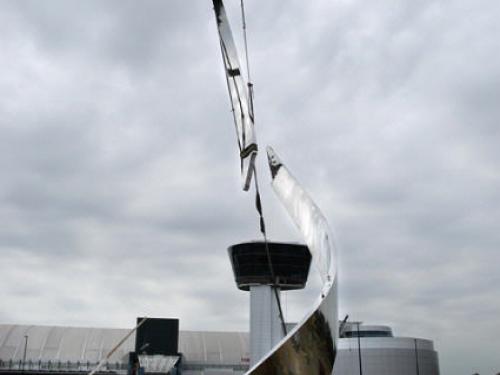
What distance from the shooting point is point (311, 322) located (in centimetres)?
1161

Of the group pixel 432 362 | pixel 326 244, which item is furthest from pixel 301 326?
pixel 432 362

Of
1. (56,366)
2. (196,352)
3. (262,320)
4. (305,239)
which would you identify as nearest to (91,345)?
Result: (56,366)

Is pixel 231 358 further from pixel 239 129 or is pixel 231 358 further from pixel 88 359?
pixel 239 129

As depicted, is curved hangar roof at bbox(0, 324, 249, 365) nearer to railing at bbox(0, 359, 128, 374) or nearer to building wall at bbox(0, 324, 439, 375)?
building wall at bbox(0, 324, 439, 375)

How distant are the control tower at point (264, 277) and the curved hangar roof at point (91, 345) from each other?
1265cm

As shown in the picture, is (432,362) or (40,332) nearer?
(432,362)

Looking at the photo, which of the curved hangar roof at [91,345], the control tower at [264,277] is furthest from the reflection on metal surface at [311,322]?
the curved hangar roof at [91,345]

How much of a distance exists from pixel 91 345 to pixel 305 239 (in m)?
109

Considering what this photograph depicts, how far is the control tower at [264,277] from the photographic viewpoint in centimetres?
10362

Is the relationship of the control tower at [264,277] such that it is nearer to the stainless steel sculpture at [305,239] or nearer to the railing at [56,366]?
the railing at [56,366]

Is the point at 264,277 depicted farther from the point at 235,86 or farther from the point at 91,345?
the point at 235,86

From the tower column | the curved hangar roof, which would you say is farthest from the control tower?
the curved hangar roof

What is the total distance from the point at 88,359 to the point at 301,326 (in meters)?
107

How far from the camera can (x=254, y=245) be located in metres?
103
